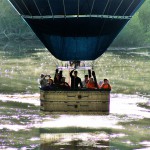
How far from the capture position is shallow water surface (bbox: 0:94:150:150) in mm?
25359

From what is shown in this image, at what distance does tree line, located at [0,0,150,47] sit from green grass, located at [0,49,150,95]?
20968 mm

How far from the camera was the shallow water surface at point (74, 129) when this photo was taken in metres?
25.4

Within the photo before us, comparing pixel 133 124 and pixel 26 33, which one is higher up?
pixel 26 33

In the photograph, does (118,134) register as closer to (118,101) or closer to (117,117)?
(117,117)

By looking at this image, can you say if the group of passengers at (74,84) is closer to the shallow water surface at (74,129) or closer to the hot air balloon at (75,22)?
the hot air balloon at (75,22)

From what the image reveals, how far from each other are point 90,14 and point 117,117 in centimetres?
684

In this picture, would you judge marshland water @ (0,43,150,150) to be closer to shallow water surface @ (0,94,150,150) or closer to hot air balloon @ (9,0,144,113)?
shallow water surface @ (0,94,150,150)

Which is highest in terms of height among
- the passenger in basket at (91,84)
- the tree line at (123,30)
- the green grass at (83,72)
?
the tree line at (123,30)

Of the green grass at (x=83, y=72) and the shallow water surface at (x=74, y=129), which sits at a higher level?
the green grass at (x=83, y=72)

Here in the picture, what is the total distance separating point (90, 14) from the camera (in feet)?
84.1

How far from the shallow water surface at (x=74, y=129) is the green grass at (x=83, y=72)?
6991 mm

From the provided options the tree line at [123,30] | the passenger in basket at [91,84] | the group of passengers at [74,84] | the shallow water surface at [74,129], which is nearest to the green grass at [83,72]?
the shallow water surface at [74,129]

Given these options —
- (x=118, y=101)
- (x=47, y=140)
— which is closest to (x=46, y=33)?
(x=47, y=140)

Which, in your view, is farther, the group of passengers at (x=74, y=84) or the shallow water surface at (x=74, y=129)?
the shallow water surface at (x=74, y=129)
